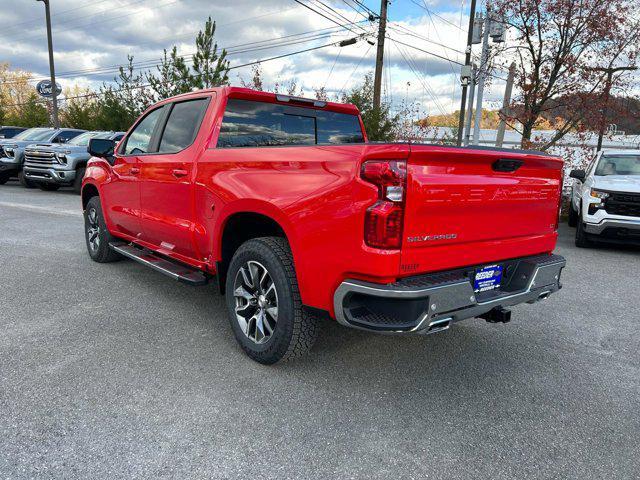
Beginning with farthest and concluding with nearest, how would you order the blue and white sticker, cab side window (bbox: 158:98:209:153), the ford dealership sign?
the ford dealership sign < cab side window (bbox: 158:98:209:153) < the blue and white sticker

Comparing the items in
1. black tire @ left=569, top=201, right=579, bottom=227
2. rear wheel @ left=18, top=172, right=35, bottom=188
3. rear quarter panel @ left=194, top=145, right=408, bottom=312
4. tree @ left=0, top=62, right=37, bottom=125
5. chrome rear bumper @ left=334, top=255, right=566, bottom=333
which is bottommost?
rear wheel @ left=18, top=172, right=35, bottom=188

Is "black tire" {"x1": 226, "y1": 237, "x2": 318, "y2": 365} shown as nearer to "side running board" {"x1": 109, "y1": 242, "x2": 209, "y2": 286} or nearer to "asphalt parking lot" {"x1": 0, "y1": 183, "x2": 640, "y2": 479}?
"asphalt parking lot" {"x1": 0, "y1": 183, "x2": 640, "y2": 479}

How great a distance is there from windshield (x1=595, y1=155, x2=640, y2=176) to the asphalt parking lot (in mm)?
4675

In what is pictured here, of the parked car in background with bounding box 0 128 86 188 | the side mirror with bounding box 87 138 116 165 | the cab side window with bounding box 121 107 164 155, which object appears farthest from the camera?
the parked car in background with bounding box 0 128 86 188

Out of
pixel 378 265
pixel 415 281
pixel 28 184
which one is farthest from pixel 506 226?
pixel 28 184

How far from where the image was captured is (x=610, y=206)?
299 inches

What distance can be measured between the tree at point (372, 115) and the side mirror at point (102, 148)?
10.2 m

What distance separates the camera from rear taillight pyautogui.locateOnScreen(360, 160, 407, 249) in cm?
249

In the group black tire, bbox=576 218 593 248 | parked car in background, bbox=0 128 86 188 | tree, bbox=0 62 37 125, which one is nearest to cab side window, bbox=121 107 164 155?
black tire, bbox=576 218 593 248

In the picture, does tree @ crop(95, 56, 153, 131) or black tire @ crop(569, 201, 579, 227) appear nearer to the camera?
black tire @ crop(569, 201, 579, 227)

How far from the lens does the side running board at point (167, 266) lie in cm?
393

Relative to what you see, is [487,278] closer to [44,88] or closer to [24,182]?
[24,182]

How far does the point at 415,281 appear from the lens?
2.61 meters

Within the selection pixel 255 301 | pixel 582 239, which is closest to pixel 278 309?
pixel 255 301
